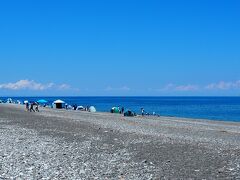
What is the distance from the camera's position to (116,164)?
16.2m

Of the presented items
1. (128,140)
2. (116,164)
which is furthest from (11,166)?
(128,140)

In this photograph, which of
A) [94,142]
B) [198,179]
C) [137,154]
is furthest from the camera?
[94,142]

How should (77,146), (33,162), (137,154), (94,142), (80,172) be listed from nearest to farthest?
(80,172)
(33,162)
(137,154)
(77,146)
(94,142)

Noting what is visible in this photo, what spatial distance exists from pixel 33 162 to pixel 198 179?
6.36m

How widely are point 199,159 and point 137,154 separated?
2.89 m

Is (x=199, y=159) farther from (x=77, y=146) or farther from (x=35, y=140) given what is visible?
(x=35, y=140)

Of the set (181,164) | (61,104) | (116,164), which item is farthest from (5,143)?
(61,104)

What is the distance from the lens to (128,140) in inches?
982

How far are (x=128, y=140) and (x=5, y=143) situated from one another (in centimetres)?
695

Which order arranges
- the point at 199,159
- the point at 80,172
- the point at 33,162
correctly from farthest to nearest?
the point at 199,159 < the point at 33,162 < the point at 80,172

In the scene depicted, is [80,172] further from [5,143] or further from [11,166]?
[5,143]

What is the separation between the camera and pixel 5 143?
22.6m

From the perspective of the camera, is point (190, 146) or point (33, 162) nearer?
point (33, 162)

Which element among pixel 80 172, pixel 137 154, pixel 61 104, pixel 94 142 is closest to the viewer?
pixel 80 172
